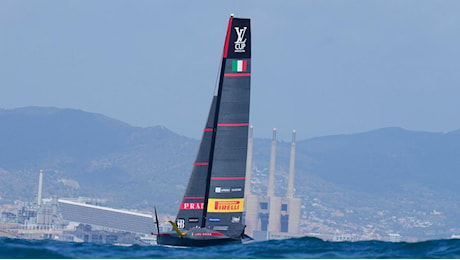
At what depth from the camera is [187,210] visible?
31.0 meters

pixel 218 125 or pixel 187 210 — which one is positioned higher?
pixel 218 125

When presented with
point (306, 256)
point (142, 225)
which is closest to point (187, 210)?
point (306, 256)

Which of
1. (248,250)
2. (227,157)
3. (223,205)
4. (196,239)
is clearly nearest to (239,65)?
(227,157)

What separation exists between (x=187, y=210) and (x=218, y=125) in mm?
2520

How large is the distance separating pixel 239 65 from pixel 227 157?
7.52 ft

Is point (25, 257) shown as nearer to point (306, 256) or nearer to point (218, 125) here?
point (306, 256)

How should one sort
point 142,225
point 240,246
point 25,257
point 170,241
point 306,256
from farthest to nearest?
point 142,225 → point 170,241 → point 240,246 → point 306,256 → point 25,257

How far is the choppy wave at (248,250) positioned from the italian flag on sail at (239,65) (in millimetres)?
4685

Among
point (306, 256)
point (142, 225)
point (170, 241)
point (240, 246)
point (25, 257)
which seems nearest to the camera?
point (25, 257)

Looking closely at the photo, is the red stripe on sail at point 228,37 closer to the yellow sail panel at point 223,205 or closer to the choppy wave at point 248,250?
the yellow sail panel at point 223,205

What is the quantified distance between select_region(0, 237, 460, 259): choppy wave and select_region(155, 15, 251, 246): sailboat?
2.14 m

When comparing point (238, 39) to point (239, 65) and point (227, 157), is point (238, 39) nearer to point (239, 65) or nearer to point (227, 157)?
point (239, 65)

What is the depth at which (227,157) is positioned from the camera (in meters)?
30.0

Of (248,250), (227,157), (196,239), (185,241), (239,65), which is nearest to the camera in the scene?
(248,250)
